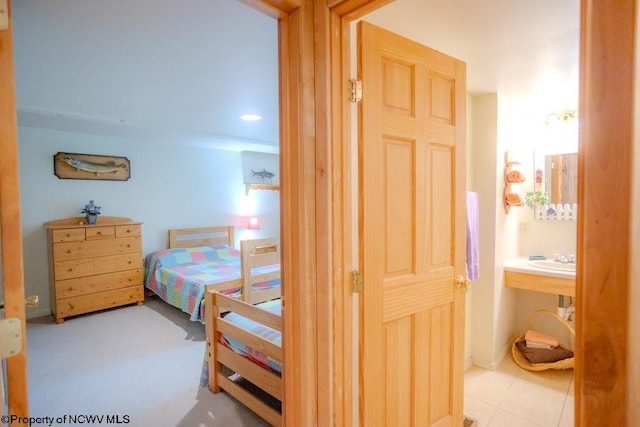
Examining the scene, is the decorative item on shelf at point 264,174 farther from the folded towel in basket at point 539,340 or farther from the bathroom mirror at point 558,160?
the folded towel in basket at point 539,340

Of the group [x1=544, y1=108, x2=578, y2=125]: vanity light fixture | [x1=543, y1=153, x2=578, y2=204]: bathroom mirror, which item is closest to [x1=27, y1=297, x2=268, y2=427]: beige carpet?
[x1=543, y1=153, x2=578, y2=204]: bathroom mirror

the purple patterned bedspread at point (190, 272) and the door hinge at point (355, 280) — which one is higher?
the door hinge at point (355, 280)

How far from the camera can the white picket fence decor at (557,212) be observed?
106 inches

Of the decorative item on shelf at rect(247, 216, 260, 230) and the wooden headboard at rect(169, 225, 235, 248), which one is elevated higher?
the decorative item on shelf at rect(247, 216, 260, 230)

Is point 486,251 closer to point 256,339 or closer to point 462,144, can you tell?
point 462,144

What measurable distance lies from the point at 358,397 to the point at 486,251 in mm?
1765

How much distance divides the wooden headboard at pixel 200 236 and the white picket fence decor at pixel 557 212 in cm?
434

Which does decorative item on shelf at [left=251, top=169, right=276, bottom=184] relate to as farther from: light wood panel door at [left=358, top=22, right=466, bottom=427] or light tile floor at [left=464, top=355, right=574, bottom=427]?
light wood panel door at [left=358, top=22, right=466, bottom=427]

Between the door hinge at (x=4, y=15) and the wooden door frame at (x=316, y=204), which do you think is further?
the wooden door frame at (x=316, y=204)

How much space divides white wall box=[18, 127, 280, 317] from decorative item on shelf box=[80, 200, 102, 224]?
0.40ft

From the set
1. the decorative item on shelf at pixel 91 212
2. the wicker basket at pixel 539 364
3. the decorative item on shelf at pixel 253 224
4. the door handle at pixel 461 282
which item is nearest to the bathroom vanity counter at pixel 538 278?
the wicker basket at pixel 539 364

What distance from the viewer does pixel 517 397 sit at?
221cm

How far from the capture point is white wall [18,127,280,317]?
378 cm

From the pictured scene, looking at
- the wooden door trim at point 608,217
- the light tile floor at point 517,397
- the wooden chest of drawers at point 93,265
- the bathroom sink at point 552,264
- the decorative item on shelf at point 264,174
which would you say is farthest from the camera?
the decorative item on shelf at point 264,174
